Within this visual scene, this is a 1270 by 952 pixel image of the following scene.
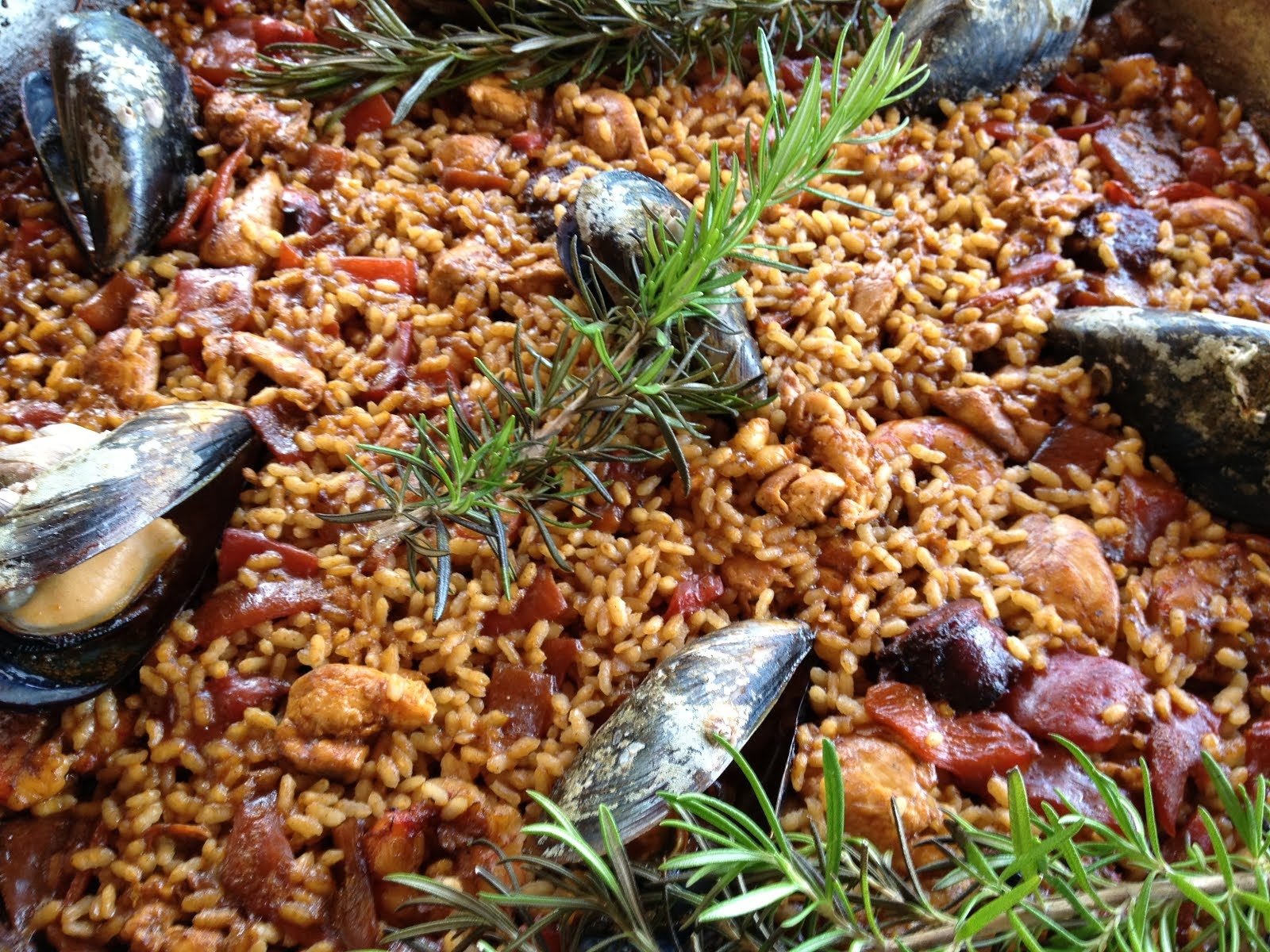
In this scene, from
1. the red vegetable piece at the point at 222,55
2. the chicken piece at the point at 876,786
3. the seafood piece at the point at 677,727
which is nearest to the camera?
the seafood piece at the point at 677,727

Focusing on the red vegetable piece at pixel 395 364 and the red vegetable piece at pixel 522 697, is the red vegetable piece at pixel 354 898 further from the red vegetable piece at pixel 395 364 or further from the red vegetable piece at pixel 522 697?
the red vegetable piece at pixel 395 364

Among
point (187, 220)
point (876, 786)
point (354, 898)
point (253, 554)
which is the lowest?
point (354, 898)

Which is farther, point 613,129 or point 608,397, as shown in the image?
point 613,129

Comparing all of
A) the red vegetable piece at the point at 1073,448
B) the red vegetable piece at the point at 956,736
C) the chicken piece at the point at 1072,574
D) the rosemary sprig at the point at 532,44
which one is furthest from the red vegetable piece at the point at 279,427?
→ the red vegetable piece at the point at 1073,448

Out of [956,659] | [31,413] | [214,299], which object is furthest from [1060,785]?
[31,413]

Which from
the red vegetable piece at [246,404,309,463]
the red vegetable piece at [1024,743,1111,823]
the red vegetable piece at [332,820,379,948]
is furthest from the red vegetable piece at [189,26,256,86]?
the red vegetable piece at [1024,743,1111,823]

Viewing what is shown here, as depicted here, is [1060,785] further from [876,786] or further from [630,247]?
[630,247]
